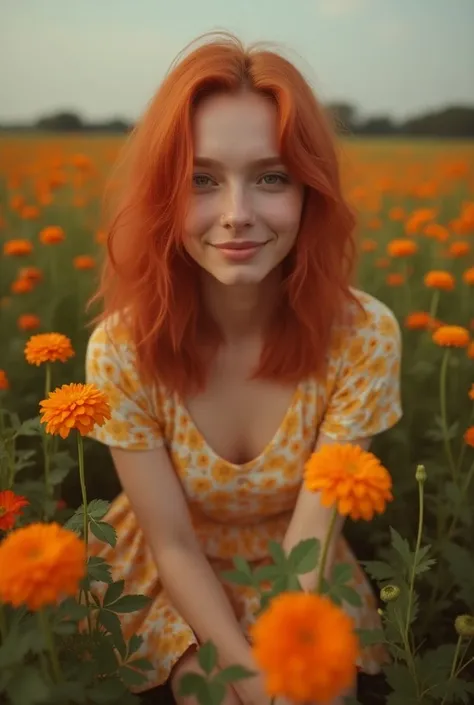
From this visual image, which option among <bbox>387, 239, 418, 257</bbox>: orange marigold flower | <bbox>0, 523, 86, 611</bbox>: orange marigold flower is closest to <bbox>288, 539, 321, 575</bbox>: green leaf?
<bbox>0, 523, 86, 611</bbox>: orange marigold flower

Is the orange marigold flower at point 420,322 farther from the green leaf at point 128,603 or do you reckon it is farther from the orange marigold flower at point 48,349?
the green leaf at point 128,603

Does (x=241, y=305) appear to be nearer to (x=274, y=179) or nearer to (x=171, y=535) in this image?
(x=274, y=179)

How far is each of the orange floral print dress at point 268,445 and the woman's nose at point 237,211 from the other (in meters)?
0.20

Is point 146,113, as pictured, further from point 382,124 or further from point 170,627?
point 382,124

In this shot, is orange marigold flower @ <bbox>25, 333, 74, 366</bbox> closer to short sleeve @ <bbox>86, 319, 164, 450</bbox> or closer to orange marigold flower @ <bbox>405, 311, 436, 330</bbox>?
short sleeve @ <bbox>86, 319, 164, 450</bbox>

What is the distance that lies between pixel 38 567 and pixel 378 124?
1184mm

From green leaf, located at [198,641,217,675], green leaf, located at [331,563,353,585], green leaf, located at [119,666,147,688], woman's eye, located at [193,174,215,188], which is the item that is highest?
woman's eye, located at [193,174,215,188]

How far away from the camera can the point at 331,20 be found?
124 centimetres

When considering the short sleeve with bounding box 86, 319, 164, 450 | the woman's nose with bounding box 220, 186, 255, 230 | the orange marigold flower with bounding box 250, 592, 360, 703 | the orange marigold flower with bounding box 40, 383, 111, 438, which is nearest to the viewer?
the orange marigold flower with bounding box 250, 592, 360, 703

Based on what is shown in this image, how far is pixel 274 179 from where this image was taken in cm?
72

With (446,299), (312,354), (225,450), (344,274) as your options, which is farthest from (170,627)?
(446,299)

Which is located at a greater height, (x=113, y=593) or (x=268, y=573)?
(x=268, y=573)

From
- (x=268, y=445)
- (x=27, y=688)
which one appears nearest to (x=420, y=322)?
(x=268, y=445)

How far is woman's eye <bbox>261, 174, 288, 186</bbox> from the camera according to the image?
2.33 ft
